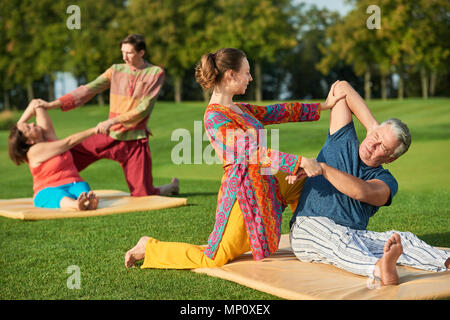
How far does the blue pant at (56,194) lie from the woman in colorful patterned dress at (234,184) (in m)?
3.37

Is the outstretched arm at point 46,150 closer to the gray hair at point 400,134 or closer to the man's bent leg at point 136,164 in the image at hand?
the man's bent leg at point 136,164

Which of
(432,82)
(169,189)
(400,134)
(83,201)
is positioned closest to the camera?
(400,134)

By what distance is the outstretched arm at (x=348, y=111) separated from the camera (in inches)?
163

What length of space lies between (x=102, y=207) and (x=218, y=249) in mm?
3551

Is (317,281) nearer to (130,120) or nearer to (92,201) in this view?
(92,201)

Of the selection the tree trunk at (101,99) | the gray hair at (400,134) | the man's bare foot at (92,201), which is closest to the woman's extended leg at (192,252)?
the gray hair at (400,134)

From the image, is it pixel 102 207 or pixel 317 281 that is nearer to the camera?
pixel 317 281

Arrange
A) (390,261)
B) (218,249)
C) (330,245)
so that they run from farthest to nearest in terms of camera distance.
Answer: (218,249) < (330,245) < (390,261)

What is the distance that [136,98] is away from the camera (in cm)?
811

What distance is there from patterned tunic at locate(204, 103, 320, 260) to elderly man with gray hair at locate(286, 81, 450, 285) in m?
0.22

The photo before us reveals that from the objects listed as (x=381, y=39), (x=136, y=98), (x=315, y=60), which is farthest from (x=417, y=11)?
(x=136, y=98)

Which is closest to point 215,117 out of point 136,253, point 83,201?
point 136,253

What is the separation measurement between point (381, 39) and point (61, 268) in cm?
3344

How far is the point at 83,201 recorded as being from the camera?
6930mm
